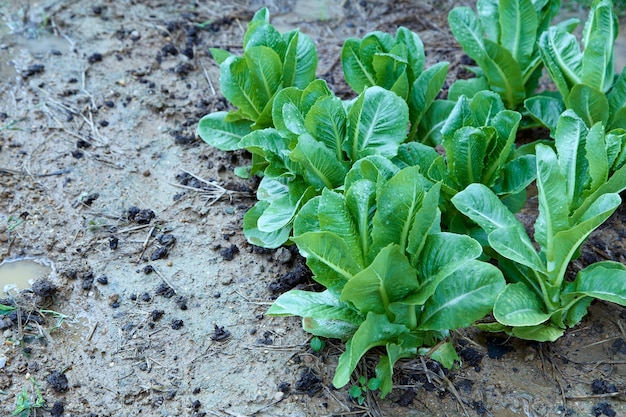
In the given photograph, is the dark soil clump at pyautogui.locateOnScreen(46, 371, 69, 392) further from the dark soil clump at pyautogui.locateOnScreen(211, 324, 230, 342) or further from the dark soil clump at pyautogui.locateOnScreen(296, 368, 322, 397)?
the dark soil clump at pyautogui.locateOnScreen(296, 368, 322, 397)

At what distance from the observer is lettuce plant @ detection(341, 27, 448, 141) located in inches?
115

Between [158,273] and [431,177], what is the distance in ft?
3.88

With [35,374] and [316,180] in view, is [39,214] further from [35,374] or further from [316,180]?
[316,180]

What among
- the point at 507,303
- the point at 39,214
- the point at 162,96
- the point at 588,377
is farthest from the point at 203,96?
the point at 588,377

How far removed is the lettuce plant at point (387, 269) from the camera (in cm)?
211

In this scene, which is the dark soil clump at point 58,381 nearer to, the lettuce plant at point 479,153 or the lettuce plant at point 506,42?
the lettuce plant at point 479,153

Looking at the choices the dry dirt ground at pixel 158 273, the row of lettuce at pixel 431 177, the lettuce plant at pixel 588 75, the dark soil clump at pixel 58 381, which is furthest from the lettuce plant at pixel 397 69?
the dark soil clump at pixel 58 381

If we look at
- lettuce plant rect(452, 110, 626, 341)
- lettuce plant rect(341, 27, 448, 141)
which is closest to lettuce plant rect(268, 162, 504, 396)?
lettuce plant rect(452, 110, 626, 341)

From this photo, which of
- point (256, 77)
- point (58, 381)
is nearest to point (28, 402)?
point (58, 381)

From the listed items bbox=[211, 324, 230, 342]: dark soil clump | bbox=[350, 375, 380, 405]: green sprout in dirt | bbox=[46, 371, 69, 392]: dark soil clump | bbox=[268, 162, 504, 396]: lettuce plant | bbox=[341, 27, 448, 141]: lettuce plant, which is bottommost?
bbox=[46, 371, 69, 392]: dark soil clump

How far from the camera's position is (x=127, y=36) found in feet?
13.1

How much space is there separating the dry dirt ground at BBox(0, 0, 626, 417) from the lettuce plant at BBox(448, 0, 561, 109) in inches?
26.2

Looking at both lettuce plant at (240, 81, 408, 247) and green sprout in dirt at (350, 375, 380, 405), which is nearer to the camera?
green sprout in dirt at (350, 375, 380, 405)

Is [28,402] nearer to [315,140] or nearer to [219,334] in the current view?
[219,334]
